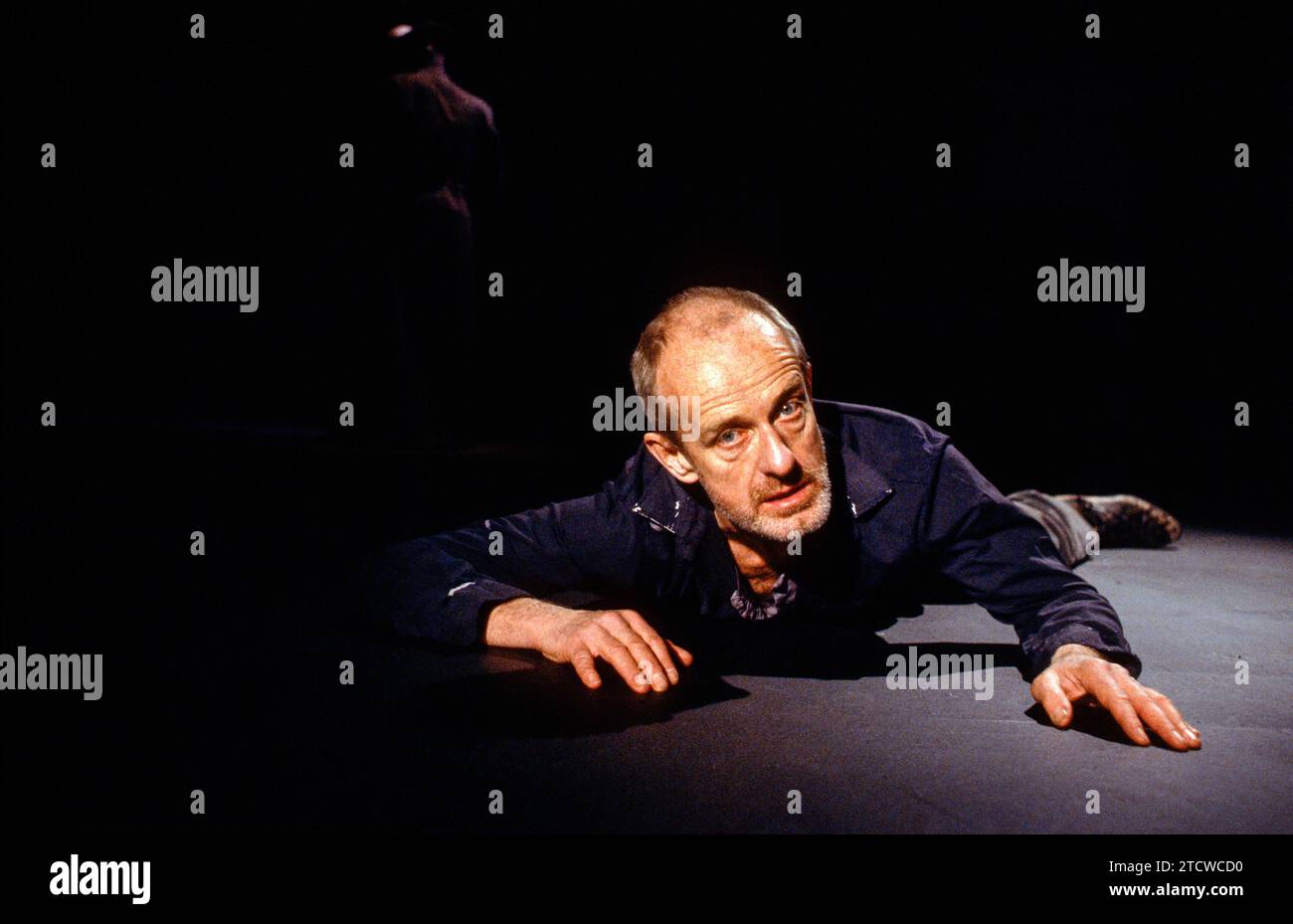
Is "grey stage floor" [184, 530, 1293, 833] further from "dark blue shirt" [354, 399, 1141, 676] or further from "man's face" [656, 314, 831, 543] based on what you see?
"man's face" [656, 314, 831, 543]

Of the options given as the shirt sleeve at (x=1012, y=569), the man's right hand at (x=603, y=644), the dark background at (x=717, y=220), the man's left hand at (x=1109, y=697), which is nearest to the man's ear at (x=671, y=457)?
the man's right hand at (x=603, y=644)

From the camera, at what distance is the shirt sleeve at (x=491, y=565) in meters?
1.82

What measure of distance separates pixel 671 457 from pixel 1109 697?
0.94m

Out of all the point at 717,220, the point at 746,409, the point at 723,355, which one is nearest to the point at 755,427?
the point at 746,409

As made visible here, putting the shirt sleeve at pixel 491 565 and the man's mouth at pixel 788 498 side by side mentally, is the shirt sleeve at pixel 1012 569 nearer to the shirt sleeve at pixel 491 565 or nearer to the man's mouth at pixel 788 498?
the man's mouth at pixel 788 498

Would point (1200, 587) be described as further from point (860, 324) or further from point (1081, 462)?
point (1081, 462)

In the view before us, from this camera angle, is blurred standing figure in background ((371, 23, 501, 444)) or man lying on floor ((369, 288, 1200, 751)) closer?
man lying on floor ((369, 288, 1200, 751))

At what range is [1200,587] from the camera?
8.41ft

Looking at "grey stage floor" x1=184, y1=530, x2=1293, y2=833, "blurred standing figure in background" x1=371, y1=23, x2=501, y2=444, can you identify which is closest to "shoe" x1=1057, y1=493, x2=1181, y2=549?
"grey stage floor" x1=184, y1=530, x2=1293, y2=833

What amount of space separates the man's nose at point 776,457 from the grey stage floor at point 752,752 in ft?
1.41

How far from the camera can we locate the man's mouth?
1.68m

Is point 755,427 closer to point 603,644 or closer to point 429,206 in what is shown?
point 603,644

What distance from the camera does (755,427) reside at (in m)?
1.65

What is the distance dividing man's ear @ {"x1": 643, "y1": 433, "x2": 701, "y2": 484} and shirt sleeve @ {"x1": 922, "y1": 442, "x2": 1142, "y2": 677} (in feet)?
1.70
